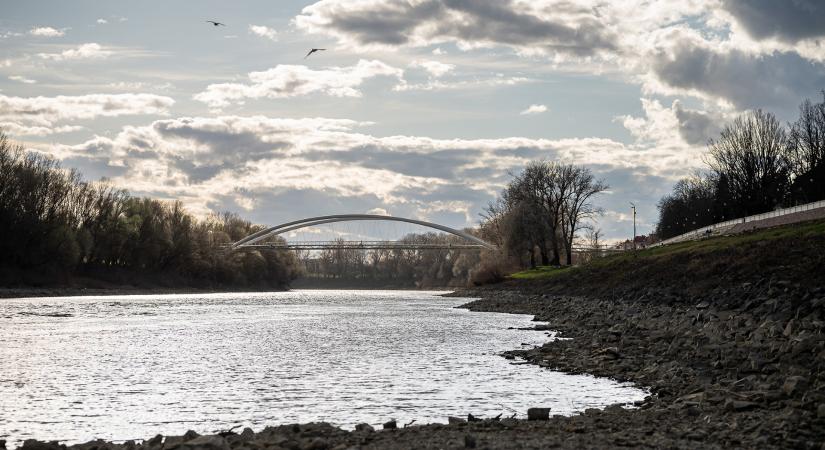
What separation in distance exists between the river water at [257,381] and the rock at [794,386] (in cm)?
315

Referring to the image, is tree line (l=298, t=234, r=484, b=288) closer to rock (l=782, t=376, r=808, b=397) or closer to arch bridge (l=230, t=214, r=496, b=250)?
arch bridge (l=230, t=214, r=496, b=250)

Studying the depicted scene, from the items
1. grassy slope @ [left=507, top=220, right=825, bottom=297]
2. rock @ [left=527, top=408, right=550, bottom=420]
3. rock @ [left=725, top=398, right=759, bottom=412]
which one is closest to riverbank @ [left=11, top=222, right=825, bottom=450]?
rock @ [left=725, top=398, right=759, bottom=412]

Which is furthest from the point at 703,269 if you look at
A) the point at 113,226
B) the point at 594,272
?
the point at 113,226

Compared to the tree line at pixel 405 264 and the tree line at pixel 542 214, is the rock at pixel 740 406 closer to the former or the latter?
the tree line at pixel 542 214

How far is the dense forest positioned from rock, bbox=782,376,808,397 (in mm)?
76371

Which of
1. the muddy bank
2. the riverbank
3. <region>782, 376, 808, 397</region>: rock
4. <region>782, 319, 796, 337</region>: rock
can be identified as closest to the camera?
the muddy bank

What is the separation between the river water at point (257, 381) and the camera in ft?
53.4

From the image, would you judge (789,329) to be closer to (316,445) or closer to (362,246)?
(316,445)

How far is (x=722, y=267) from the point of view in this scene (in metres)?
40.9

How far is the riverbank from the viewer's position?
12.5 meters

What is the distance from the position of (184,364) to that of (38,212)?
63.6m

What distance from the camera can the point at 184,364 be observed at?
84.4 ft

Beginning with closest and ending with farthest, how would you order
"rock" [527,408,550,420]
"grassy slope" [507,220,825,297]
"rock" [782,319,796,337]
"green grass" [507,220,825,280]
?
"rock" [527,408,550,420] → "rock" [782,319,796,337] → "grassy slope" [507,220,825,297] → "green grass" [507,220,825,280]

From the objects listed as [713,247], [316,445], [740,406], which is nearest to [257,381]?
[316,445]
